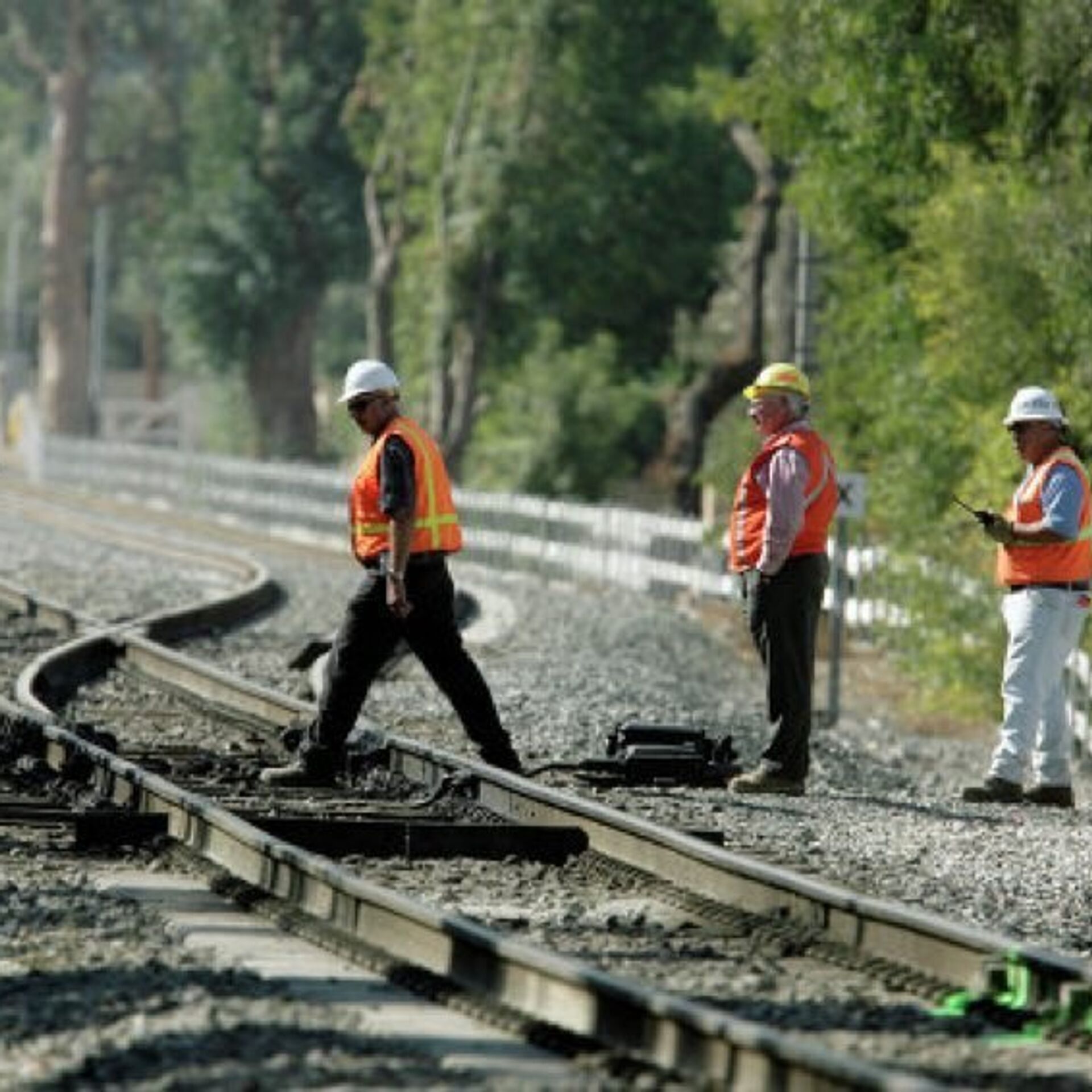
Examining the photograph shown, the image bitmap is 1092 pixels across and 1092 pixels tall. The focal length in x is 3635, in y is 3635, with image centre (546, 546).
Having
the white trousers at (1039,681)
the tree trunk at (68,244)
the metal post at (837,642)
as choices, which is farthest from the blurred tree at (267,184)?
the white trousers at (1039,681)

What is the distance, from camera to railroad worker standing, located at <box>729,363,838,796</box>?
49.3 ft

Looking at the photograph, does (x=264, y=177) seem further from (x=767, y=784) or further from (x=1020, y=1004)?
(x=1020, y=1004)

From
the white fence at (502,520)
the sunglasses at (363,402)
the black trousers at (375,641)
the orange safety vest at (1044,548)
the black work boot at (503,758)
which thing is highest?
the sunglasses at (363,402)

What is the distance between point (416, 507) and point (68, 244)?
71.8 m

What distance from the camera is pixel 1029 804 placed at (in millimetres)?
15812

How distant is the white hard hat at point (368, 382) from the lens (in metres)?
14.1

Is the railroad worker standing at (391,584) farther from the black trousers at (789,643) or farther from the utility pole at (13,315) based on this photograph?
the utility pole at (13,315)

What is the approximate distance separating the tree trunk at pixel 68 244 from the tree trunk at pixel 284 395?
6.99 meters

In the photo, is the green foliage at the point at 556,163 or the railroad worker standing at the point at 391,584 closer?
the railroad worker standing at the point at 391,584

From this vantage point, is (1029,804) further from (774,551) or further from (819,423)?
(819,423)

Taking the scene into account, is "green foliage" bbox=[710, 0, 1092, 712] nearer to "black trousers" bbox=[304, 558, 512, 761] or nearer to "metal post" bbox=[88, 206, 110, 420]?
"black trousers" bbox=[304, 558, 512, 761]

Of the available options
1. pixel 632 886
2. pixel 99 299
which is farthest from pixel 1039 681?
pixel 99 299

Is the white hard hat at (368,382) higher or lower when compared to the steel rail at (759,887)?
higher

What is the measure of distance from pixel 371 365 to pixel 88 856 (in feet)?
9.92
